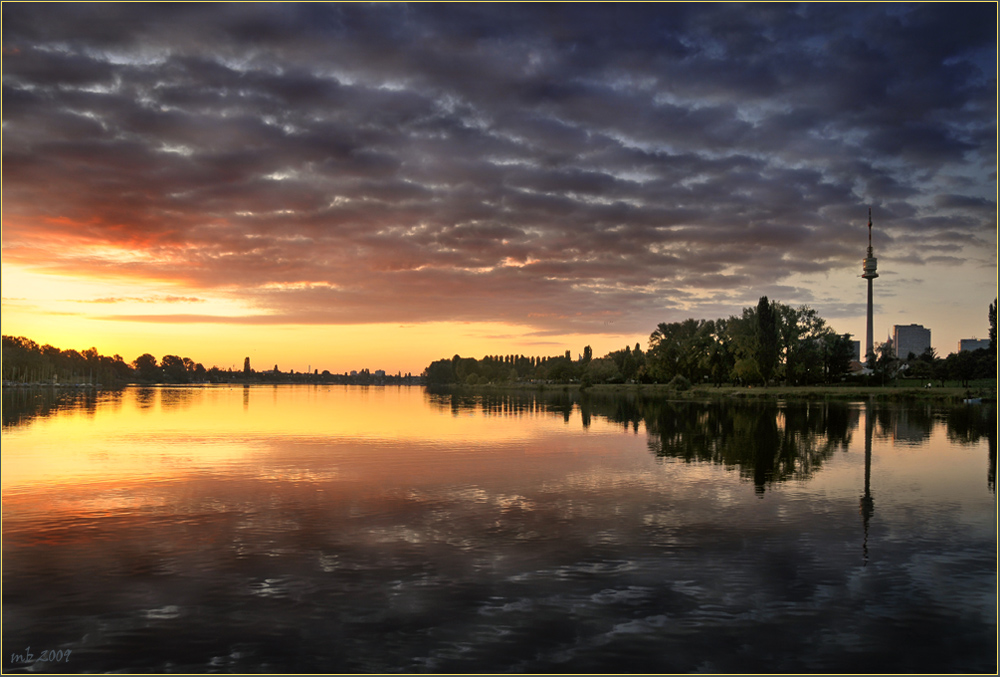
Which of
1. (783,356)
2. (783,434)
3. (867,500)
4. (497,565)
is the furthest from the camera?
(783,356)

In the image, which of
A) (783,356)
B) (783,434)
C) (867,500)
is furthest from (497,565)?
(783,356)

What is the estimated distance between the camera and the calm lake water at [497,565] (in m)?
12.2

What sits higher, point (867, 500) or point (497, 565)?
point (867, 500)

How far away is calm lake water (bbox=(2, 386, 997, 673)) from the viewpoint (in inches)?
480

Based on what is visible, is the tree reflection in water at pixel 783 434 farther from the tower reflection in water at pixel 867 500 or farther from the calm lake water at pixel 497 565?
the calm lake water at pixel 497 565

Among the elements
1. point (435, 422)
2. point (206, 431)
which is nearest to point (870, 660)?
point (206, 431)

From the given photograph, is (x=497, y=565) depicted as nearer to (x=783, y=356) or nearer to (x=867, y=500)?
(x=867, y=500)

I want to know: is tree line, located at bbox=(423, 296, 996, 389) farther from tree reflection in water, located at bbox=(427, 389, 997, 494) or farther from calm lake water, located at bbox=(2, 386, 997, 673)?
calm lake water, located at bbox=(2, 386, 997, 673)

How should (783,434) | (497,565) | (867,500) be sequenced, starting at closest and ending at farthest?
(497,565), (867,500), (783,434)

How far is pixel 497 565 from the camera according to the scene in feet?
55.3

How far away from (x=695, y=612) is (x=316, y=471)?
2240 centimetres

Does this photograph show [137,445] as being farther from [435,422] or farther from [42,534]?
[435,422]

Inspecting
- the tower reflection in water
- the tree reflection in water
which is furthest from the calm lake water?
the tree reflection in water

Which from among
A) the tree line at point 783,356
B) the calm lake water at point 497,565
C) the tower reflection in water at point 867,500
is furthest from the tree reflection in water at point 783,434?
the tree line at point 783,356
